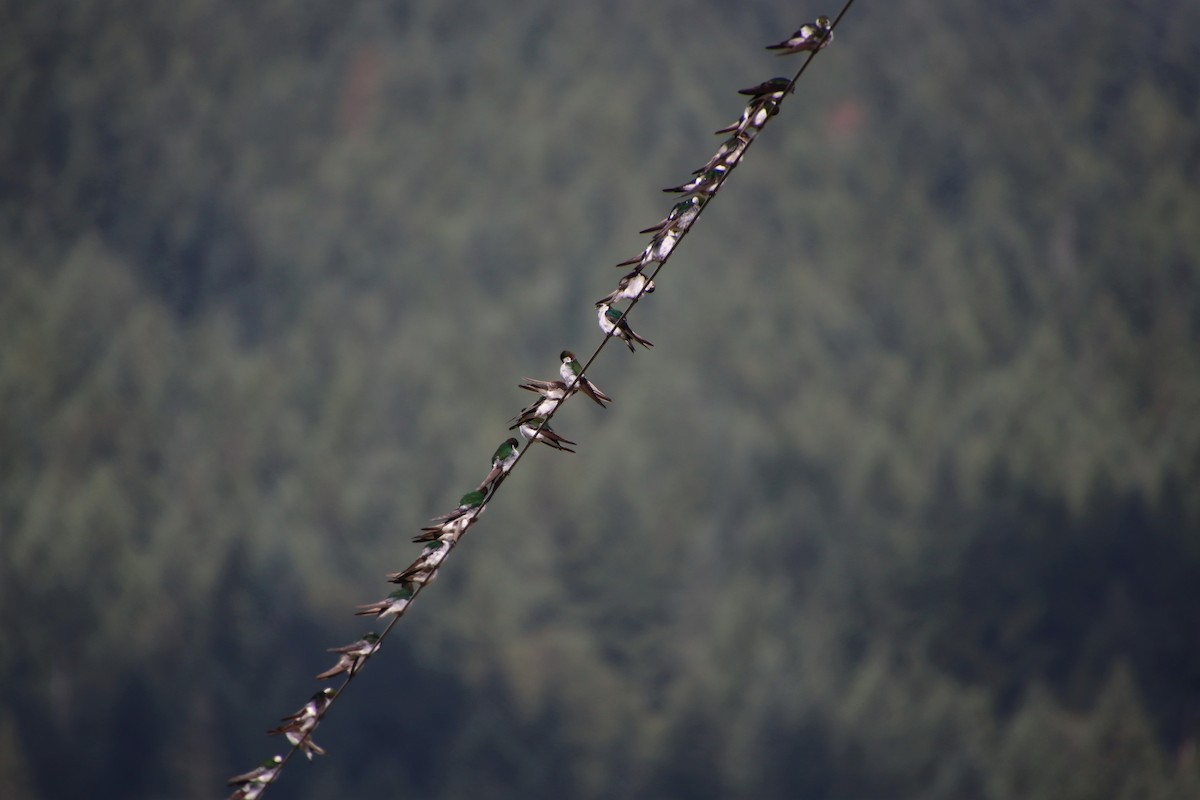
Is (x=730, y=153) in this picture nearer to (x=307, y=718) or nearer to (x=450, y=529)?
(x=450, y=529)

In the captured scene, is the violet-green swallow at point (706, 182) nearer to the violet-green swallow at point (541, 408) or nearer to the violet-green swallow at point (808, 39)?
the violet-green swallow at point (808, 39)

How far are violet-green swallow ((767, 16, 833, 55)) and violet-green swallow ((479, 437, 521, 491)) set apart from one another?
33.7 inches

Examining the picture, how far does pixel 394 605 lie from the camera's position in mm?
2230

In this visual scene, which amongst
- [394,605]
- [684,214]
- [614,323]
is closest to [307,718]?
[394,605]

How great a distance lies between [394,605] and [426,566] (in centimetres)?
9

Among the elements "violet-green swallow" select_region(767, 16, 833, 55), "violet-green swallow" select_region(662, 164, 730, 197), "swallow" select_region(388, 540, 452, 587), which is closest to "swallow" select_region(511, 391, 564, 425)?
"swallow" select_region(388, 540, 452, 587)

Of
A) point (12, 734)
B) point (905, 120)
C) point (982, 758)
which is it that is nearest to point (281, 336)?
point (12, 734)

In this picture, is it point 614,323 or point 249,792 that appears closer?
point 614,323

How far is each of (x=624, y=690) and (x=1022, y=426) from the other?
3.55 metres

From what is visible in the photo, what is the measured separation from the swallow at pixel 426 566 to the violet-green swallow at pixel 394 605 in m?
0.02

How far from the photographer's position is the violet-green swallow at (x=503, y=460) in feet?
7.35

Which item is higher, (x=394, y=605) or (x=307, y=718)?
(x=394, y=605)

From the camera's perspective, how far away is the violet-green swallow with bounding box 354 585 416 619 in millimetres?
2217

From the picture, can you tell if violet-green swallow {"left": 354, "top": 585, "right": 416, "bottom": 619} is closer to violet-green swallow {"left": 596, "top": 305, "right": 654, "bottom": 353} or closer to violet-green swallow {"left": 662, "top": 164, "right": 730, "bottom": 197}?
violet-green swallow {"left": 596, "top": 305, "right": 654, "bottom": 353}
